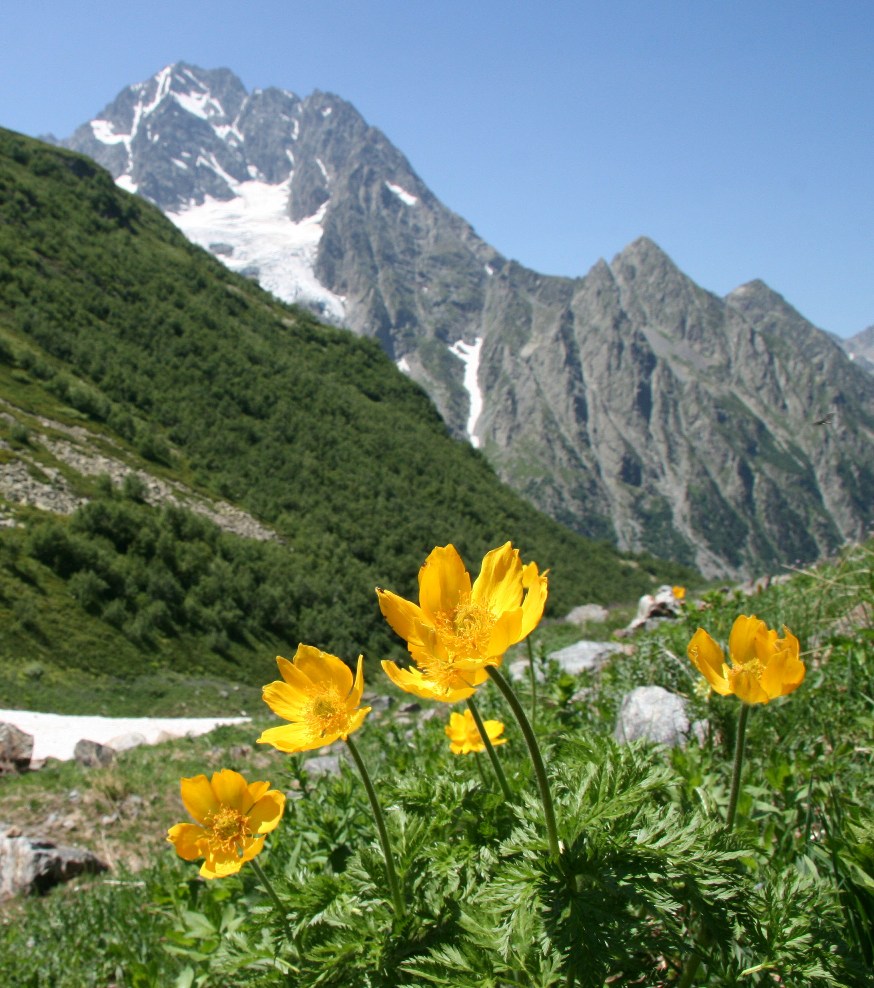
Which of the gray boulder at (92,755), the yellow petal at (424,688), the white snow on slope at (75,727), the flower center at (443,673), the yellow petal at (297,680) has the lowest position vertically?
the white snow on slope at (75,727)

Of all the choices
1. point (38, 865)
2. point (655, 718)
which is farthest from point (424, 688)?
point (38, 865)

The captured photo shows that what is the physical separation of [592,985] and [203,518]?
5075 centimetres

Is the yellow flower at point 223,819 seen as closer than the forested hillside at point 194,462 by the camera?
Yes

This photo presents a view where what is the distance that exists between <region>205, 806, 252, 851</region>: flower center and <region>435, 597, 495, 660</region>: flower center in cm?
129

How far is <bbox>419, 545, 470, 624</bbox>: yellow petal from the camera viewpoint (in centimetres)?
156

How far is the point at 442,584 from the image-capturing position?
1576mm

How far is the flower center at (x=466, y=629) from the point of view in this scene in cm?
146

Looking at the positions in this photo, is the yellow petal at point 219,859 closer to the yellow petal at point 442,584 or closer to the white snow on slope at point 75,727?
the yellow petal at point 442,584

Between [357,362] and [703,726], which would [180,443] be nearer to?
[357,362]

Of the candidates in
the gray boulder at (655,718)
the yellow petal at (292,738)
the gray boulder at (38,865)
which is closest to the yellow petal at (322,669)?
the yellow petal at (292,738)

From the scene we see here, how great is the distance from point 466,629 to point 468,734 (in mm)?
1759

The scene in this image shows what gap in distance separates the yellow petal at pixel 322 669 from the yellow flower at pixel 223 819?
508 millimetres

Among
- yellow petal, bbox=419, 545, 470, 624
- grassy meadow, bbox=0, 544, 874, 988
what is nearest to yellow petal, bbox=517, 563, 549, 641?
yellow petal, bbox=419, 545, 470, 624

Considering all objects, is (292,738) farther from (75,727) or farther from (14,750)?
(75,727)
